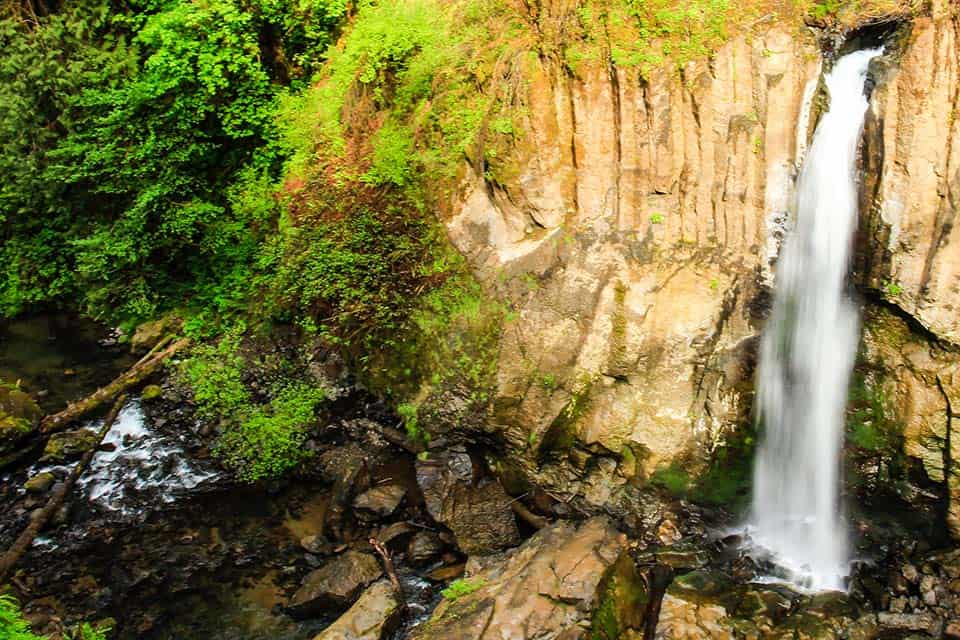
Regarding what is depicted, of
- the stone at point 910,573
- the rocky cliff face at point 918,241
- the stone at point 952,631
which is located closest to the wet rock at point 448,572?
the stone at point 910,573

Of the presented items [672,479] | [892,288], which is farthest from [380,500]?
[892,288]

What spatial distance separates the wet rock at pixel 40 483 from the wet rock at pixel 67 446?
37cm

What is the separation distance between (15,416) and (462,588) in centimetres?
707

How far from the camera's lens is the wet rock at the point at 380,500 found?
28.3 ft

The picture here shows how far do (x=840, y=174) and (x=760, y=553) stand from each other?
13.9 feet

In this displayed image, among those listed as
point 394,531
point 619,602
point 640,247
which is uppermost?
point 640,247

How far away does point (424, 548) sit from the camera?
8172 mm

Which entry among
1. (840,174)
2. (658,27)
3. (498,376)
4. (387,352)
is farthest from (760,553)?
(658,27)

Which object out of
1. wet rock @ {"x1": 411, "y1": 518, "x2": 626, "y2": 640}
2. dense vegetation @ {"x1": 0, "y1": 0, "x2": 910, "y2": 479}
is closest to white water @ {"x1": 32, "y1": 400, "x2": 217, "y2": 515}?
dense vegetation @ {"x1": 0, "y1": 0, "x2": 910, "y2": 479}

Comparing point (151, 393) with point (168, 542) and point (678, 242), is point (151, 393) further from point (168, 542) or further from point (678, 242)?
point (678, 242)

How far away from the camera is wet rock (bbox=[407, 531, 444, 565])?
812 cm

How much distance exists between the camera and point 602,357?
808cm

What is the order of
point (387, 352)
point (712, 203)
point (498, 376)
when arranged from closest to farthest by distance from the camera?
point (712, 203) < point (498, 376) < point (387, 352)

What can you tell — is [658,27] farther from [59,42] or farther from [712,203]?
[59,42]
